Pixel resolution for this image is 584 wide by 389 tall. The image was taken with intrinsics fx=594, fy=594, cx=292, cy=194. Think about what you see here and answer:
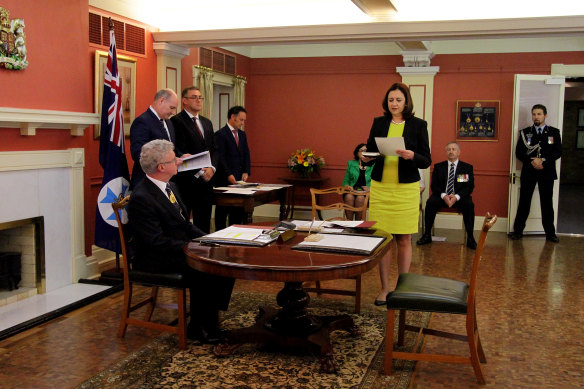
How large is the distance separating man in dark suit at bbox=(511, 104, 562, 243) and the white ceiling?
67.3 inches

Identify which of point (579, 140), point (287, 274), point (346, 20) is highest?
point (346, 20)

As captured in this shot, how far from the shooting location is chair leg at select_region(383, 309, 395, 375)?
3.03 m

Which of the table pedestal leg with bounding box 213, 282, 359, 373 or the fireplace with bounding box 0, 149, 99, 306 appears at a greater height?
the fireplace with bounding box 0, 149, 99, 306

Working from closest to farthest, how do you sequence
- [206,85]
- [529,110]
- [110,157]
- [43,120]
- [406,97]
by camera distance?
1. [406,97]
2. [43,120]
3. [110,157]
4. [206,85]
5. [529,110]

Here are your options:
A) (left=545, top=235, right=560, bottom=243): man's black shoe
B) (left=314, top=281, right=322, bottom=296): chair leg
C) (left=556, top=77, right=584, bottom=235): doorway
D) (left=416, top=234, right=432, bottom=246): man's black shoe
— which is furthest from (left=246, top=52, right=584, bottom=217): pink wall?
(left=556, top=77, right=584, bottom=235): doorway

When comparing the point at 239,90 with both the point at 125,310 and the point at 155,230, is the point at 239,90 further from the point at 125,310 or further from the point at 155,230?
the point at 155,230

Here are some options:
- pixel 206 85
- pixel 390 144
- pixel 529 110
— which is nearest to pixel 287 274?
pixel 390 144

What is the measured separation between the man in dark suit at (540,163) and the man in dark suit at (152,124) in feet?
14.9

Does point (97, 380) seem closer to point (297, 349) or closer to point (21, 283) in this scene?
point (297, 349)

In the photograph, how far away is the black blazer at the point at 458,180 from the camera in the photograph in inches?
270

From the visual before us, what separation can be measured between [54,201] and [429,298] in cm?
300

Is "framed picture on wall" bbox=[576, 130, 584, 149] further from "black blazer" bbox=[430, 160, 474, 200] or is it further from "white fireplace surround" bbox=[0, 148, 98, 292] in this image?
"white fireplace surround" bbox=[0, 148, 98, 292]

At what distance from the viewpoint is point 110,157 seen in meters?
4.70

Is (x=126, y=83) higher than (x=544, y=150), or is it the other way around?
(x=126, y=83)
